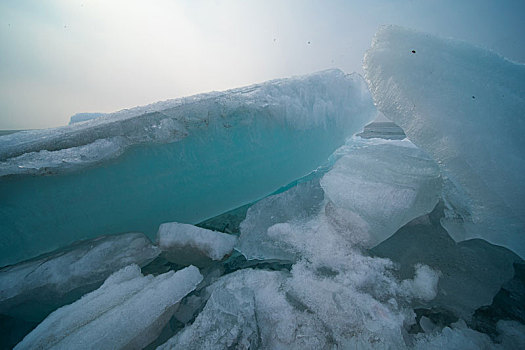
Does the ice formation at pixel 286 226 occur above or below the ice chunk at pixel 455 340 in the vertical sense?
above

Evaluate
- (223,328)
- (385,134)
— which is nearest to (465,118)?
(223,328)

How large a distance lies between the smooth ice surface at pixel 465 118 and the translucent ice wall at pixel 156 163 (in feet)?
2.43

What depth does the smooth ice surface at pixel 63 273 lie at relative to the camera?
928mm

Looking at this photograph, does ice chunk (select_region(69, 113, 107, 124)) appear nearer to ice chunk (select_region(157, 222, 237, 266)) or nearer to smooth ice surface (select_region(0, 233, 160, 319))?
smooth ice surface (select_region(0, 233, 160, 319))

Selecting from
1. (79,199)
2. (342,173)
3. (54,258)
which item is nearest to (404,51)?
(342,173)

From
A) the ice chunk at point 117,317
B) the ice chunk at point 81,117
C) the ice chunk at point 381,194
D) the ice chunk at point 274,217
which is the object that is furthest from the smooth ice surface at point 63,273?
the ice chunk at point 81,117

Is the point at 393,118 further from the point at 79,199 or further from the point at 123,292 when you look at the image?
the point at 79,199

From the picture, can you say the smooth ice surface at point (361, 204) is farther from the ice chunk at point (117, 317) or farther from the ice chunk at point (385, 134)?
the ice chunk at point (385, 134)

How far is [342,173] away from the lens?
1.44 meters

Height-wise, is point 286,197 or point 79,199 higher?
point 79,199

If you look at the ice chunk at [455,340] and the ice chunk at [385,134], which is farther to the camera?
the ice chunk at [385,134]

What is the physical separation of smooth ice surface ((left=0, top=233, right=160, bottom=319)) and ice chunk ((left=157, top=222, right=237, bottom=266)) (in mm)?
136

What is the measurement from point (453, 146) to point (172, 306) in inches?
55.0

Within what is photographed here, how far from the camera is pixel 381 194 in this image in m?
1.08
